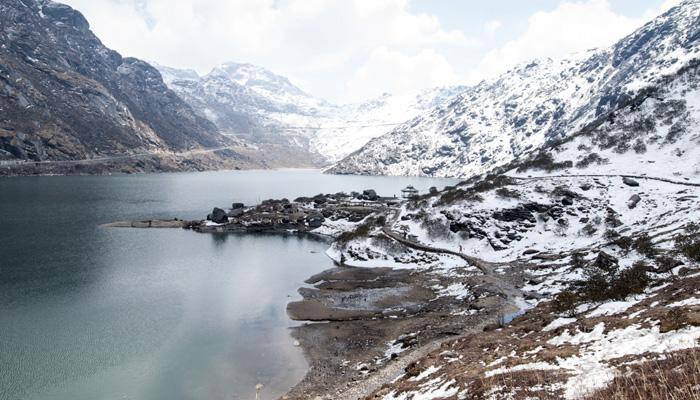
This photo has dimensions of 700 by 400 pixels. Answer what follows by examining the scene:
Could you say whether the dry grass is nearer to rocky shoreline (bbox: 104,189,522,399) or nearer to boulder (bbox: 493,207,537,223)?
rocky shoreline (bbox: 104,189,522,399)

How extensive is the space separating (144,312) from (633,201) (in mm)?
75881

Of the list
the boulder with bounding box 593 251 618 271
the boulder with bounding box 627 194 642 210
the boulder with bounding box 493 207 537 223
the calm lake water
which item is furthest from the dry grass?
the boulder with bounding box 493 207 537 223

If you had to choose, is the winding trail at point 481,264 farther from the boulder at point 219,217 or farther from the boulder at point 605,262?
the boulder at point 219,217

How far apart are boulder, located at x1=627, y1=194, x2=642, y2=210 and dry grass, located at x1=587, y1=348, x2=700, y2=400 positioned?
2638 inches

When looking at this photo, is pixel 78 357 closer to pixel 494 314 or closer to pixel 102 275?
pixel 102 275

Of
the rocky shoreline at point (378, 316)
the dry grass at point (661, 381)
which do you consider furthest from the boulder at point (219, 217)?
the dry grass at point (661, 381)

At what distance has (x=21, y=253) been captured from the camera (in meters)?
79.1

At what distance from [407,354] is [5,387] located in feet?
104

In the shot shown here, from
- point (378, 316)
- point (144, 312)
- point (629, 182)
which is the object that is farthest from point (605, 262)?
point (144, 312)

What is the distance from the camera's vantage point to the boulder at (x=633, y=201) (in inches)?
2889

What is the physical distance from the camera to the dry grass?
35.3 feet

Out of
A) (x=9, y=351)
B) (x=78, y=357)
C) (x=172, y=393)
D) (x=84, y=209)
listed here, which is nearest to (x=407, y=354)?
(x=172, y=393)

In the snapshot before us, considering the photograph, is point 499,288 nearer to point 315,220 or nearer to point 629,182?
point 629,182

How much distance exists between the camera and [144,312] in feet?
174
